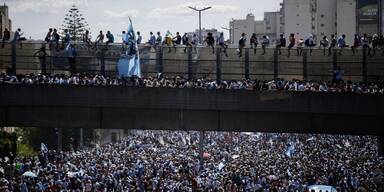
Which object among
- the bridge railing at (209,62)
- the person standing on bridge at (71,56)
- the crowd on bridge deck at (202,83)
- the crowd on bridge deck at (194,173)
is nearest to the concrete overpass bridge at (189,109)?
the crowd on bridge deck at (202,83)

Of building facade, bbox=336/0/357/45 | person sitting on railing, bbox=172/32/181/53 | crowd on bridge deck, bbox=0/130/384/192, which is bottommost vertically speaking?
crowd on bridge deck, bbox=0/130/384/192

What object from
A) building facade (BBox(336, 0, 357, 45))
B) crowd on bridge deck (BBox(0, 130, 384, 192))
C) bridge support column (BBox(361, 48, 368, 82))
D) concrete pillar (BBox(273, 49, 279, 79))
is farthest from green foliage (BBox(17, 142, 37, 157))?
building facade (BBox(336, 0, 357, 45))

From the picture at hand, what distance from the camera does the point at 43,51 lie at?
114 ft

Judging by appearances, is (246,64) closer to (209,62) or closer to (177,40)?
(209,62)

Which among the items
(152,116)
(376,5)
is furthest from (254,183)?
(376,5)

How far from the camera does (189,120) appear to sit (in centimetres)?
3206

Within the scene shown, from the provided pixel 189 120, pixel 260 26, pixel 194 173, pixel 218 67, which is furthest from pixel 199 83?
pixel 260 26

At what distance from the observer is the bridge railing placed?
35.0 meters

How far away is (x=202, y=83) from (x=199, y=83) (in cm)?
16

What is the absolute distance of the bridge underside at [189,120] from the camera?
3206cm

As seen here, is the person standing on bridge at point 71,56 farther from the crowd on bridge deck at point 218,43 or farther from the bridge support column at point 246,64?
the bridge support column at point 246,64

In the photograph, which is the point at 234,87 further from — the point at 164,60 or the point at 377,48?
the point at 377,48

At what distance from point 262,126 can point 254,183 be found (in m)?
3.48

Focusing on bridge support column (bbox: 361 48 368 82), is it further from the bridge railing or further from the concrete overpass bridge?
the concrete overpass bridge
